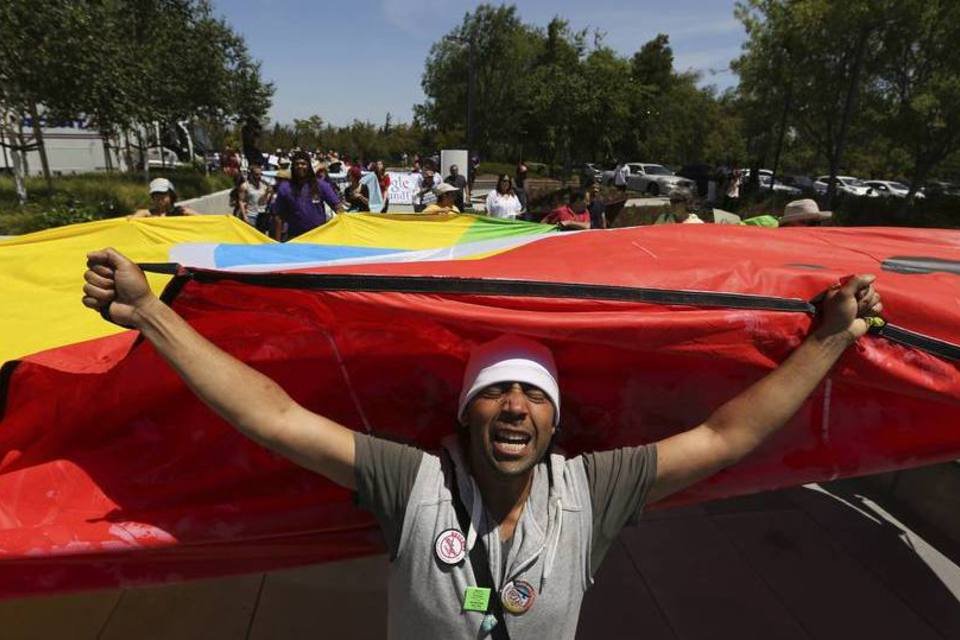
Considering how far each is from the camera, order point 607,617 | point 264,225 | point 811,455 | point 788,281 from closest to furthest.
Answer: point 788,281, point 811,455, point 607,617, point 264,225

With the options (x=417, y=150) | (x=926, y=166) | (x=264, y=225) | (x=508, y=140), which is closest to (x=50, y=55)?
(x=264, y=225)

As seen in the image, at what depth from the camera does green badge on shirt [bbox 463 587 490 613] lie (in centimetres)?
156

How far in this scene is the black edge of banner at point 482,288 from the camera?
5.69 ft

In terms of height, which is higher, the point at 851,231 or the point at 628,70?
the point at 628,70

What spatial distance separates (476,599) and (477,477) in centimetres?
31

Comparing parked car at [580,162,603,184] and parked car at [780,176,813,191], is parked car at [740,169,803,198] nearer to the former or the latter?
parked car at [780,176,813,191]

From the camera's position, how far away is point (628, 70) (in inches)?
1334

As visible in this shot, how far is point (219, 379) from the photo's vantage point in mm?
1594

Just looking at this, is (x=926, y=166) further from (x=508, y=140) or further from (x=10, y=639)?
(x=508, y=140)

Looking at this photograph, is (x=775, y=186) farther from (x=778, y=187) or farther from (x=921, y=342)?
(x=921, y=342)

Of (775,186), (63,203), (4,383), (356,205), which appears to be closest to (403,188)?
(356,205)

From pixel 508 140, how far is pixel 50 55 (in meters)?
36.6

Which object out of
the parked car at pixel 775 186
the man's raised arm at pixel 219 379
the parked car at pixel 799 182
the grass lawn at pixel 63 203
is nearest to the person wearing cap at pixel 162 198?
the man's raised arm at pixel 219 379

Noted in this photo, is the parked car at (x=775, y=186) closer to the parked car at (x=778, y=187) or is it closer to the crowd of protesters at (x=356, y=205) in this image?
the parked car at (x=778, y=187)
